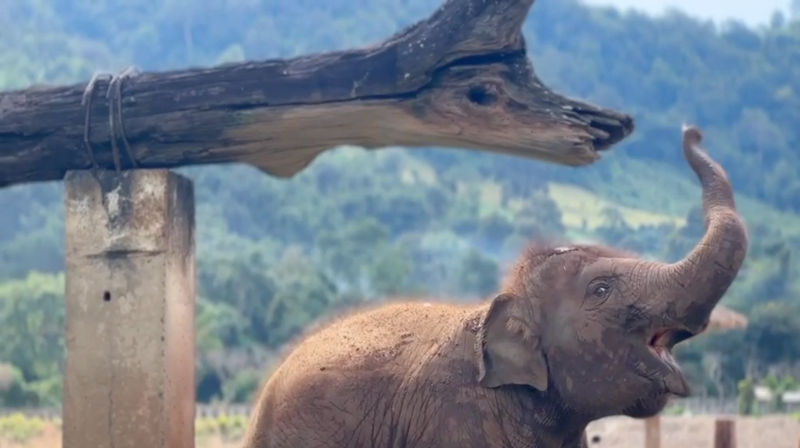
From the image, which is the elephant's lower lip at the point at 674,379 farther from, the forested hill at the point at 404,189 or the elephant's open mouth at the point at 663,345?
the forested hill at the point at 404,189

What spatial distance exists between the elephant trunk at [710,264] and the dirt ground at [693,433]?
11246mm

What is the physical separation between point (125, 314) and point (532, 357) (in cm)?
224

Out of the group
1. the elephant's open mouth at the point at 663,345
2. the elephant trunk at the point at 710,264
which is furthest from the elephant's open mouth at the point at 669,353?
the elephant trunk at the point at 710,264

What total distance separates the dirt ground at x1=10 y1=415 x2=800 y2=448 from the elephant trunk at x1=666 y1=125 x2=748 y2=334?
11.2 m

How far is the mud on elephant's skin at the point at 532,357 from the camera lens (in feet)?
16.0

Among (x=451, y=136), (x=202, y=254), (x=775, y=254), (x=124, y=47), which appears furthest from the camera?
(x=124, y=47)

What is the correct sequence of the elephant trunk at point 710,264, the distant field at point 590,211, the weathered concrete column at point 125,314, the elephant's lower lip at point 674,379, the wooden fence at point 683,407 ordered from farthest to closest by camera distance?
the distant field at point 590,211 < the wooden fence at point 683,407 < the weathered concrete column at point 125,314 < the elephant's lower lip at point 674,379 < the elephant trunk at point 710,264

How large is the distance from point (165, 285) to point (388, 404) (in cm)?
147

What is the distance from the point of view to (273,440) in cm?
561

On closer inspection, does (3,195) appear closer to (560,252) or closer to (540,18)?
(540,18)

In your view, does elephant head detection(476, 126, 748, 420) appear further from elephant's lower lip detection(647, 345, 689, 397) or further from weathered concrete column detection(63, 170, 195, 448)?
weathered concrete column detection(63, 170, 195, 448)

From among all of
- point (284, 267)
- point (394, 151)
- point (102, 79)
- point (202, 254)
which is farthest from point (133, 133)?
point (394, 151)

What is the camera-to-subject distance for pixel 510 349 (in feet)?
16.8

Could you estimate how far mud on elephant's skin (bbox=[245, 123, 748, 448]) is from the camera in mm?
4875
